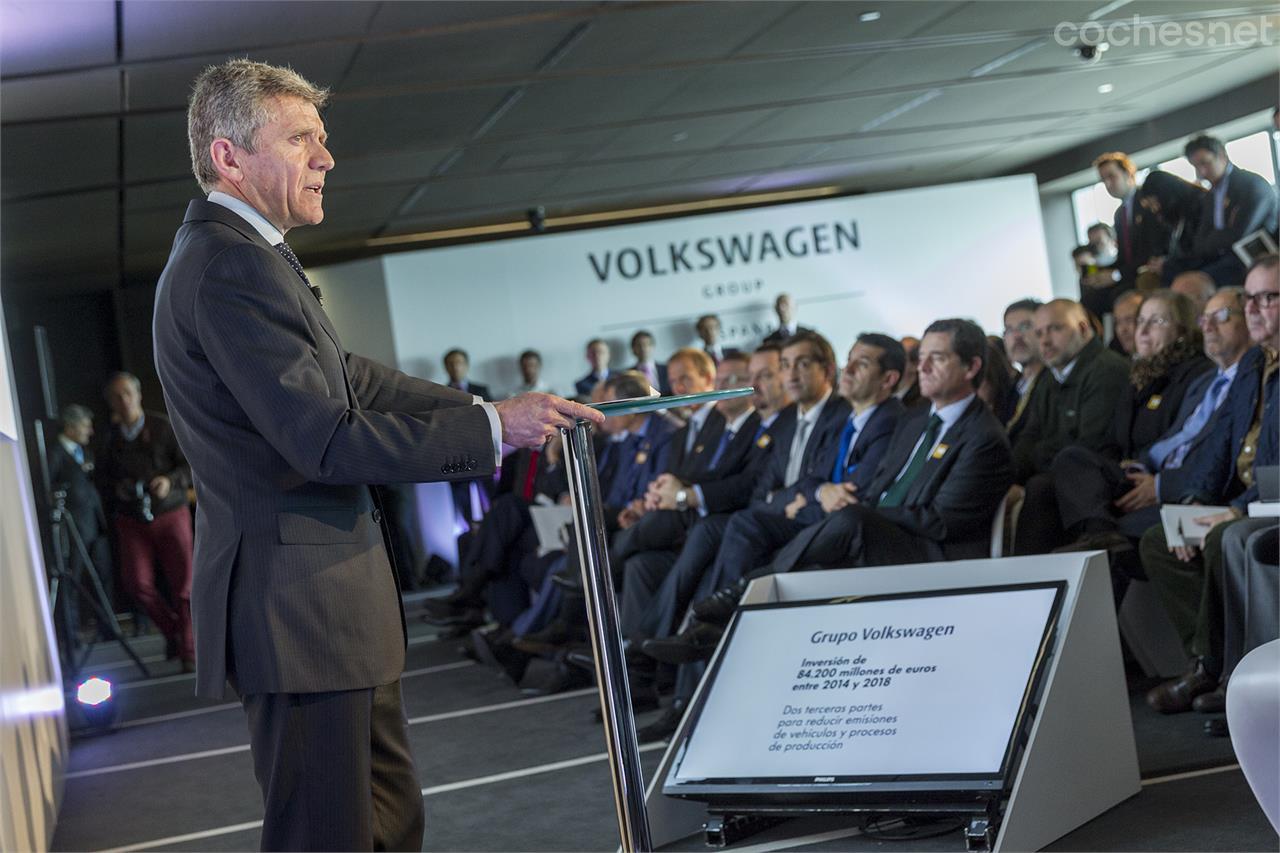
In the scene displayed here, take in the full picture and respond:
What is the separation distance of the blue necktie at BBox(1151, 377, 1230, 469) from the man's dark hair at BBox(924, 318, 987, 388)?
0.71 metres

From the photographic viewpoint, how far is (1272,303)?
4.06 meters

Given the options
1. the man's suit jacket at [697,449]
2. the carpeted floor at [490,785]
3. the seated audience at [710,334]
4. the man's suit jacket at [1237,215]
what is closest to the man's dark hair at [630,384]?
the man's suit jacket at [697,449]

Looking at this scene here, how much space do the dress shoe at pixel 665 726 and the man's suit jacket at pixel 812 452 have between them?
88 cm

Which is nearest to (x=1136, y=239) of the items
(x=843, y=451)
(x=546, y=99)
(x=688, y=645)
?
(x=546, y=99)

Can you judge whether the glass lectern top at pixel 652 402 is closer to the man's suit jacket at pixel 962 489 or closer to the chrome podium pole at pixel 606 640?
the chrome podium pole at pixel 606 640

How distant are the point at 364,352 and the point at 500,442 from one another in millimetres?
10015

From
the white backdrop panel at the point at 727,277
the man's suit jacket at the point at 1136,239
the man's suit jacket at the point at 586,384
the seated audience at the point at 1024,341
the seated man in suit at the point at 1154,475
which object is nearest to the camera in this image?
the seated man in suit at the point at 1154,475

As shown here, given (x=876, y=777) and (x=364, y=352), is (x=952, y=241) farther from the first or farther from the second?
(x=876, y=777)

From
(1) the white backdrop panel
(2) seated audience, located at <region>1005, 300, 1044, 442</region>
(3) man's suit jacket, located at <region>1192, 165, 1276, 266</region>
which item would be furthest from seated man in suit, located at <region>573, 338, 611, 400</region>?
(2) seated audience, located at <region>1005, 300, 1044, 442</region>

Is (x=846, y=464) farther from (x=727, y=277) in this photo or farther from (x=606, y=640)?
(x=727, y=277)

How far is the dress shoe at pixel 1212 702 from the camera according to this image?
3.72 m

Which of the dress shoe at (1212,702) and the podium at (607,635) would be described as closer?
the podium at (607,635)

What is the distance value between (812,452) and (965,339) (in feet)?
3.05

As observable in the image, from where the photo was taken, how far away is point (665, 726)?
4398 mm
